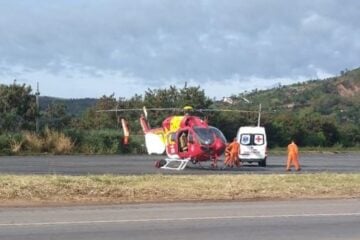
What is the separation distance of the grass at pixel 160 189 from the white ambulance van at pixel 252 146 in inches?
610

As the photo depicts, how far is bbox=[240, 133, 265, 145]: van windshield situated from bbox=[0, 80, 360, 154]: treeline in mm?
18795

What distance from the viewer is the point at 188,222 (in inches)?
525

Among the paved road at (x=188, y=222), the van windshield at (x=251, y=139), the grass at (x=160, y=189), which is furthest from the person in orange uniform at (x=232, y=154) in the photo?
the paved road at (x=188, y=222)

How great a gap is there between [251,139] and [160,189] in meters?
19.5

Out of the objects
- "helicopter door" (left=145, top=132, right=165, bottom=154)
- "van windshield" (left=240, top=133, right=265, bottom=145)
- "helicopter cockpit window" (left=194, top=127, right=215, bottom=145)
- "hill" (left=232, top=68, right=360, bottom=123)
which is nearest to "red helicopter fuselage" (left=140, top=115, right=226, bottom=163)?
"helicopter cockpit window" (left=194, top=127, right=215, bottom=145)

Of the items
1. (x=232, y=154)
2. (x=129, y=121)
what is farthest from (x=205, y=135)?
(x=129, y=121)

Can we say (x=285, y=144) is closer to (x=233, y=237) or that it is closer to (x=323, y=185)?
(x=323, y=185)

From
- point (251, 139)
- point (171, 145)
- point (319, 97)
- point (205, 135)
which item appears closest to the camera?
point (205, 135)

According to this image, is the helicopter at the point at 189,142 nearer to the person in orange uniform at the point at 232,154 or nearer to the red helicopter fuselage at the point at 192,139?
the red helicopter fuselage at the point at 192,139

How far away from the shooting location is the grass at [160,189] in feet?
59.1

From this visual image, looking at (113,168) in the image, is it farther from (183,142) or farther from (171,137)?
(171,137)

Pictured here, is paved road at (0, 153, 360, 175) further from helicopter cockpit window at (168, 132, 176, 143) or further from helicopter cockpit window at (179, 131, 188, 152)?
helicopter cockpit window at (168, 132, 176, 143)

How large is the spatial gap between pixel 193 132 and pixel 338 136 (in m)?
49.5

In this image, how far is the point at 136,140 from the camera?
59281 mm
